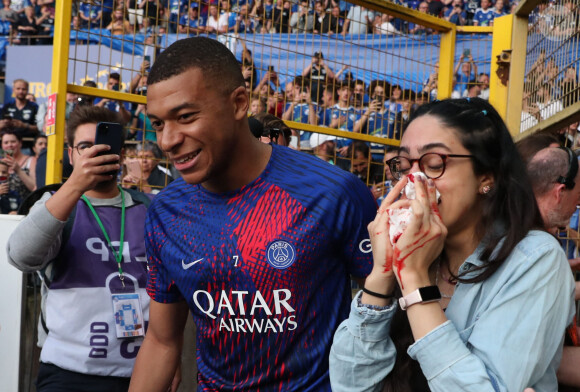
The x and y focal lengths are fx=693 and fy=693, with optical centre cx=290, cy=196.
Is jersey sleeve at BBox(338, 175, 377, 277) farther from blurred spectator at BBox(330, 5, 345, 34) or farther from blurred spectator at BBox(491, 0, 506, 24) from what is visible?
blurred spectator at BBox(491, 0, 506, 24)

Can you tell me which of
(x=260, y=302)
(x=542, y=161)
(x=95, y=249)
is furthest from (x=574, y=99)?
(x=95, y=249)

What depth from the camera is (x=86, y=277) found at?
11.3 ft

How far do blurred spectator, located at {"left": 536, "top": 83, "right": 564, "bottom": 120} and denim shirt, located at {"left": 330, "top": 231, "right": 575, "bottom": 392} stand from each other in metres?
2.35

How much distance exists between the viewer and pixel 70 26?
13.5 feet

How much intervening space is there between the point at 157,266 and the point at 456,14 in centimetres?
1071

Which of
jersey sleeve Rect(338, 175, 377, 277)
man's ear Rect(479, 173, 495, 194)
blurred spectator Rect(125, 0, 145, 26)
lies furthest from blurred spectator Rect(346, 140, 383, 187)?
man's ear Rect(479, 173, 495, 194)

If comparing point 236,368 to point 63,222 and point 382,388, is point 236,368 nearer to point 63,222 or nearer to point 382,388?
point 382,388

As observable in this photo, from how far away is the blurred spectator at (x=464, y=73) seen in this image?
6598 millimetres

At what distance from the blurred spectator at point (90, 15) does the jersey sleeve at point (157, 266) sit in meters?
2.23

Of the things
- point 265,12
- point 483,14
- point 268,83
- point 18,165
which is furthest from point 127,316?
point 483,14

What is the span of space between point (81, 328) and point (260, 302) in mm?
Answer: 1363

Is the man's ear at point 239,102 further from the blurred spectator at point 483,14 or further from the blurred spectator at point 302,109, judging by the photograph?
the blurred spectator at point 483,14

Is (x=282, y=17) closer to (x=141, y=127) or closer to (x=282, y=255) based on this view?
(x=141, y=127)

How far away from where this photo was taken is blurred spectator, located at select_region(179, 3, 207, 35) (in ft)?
16.0
